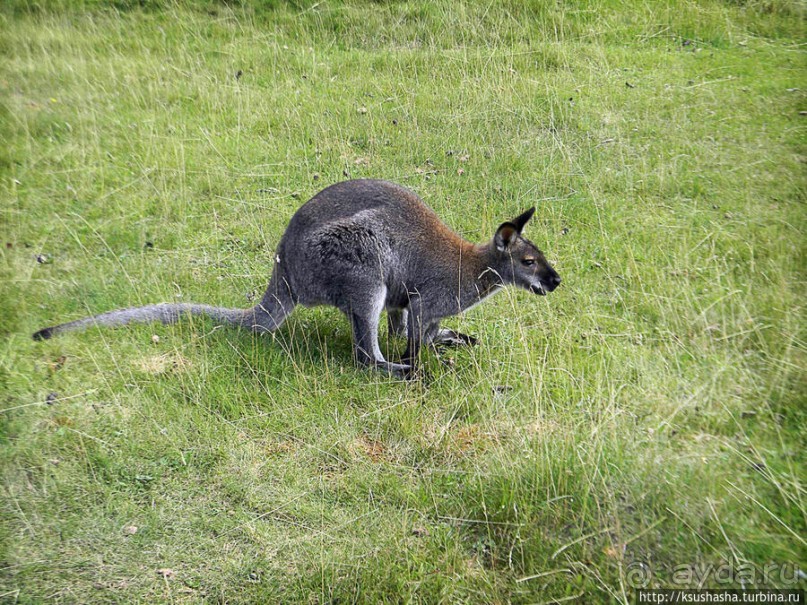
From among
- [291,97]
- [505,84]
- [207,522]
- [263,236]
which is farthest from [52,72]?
[207,522]

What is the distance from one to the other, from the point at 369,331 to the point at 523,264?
1.18 metres

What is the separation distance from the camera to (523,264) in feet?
16.0

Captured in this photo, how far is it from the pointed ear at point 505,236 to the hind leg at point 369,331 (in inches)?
33.8

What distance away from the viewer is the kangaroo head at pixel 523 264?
4805 mm

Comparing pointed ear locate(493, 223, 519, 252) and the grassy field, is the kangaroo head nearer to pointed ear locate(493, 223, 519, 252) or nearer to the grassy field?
pointed ear locate(493, 223, 519, 252)

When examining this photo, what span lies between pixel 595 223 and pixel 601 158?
48.0 inches

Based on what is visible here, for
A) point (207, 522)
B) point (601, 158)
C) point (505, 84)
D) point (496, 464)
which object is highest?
point (505, 84)

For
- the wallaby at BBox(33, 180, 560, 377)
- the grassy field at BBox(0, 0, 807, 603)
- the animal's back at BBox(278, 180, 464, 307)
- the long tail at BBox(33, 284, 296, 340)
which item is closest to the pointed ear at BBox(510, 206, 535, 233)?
the wallaby at BBox(33, 180, 560, 377)

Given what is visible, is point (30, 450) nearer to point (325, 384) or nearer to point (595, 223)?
point (325, 384)

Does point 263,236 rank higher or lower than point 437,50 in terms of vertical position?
lower

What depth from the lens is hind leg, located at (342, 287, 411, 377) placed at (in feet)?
15.0

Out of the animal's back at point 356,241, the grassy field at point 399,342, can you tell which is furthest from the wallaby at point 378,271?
the grassy field at point 399,342

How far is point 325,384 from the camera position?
4367 millimetres

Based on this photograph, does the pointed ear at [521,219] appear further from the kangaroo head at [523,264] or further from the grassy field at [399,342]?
the grassy field at [399,342]
